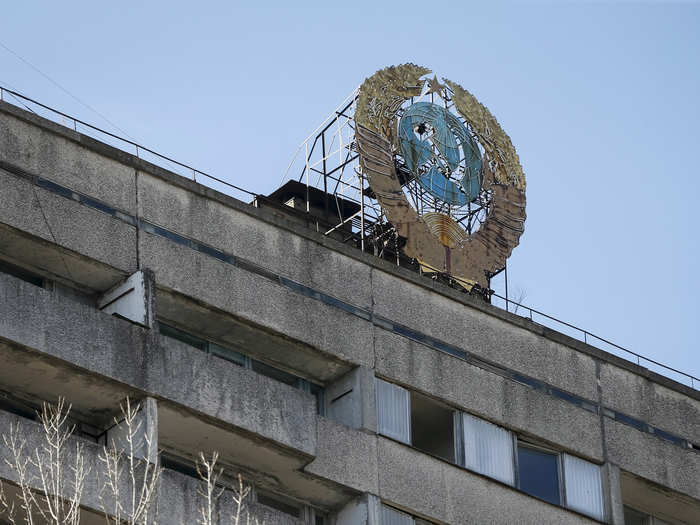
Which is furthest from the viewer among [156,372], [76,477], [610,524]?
[610,524]

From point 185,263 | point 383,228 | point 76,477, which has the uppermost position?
point 383,228

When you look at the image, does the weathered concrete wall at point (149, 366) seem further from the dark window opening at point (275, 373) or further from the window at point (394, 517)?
the window at point (394, 517)

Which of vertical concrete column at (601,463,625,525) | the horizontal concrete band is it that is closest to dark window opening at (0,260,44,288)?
the horizontal concrete band

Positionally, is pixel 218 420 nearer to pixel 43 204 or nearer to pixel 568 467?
pixel 43 204

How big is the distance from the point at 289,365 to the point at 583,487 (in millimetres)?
6989

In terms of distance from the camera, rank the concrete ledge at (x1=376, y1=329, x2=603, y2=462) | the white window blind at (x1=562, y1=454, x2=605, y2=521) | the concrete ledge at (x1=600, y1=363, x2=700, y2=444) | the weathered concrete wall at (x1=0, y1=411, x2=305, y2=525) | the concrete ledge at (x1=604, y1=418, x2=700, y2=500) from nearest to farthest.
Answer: the weathered concrete wall at (x1=0, y1=411, x2=305, y2=525)
the concrete ledge at (x1=376, y1=329, x2=603, y2=462)
the white window blind at (x1=562, y1=454, x2=605, y2=521)
the concrete ledge at (x1=604, y1=418, x2=700, y2=500)
the concrete ledge at (x1=600, y1=363, x2=700, y2=444)

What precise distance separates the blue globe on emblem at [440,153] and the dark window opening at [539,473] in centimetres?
573

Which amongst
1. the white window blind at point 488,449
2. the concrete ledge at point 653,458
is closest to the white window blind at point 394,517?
the white window blind at point 488,449

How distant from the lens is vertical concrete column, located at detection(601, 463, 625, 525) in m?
42.9

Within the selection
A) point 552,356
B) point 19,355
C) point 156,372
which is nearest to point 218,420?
point 156,372

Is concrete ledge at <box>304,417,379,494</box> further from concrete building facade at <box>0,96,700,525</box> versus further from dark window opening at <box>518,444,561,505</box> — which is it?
dark window opening at <box>518,444,561,505</box>

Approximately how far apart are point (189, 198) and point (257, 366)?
11.2 feet

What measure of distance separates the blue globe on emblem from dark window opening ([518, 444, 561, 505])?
5728 millimetres

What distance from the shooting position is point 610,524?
1684 inches
